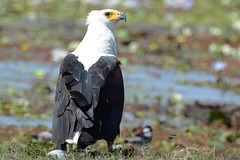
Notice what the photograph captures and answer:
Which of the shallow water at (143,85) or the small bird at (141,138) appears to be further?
the shallow water at (143,85)

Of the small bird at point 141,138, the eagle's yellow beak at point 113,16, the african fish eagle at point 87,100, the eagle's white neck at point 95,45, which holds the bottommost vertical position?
the small bird at point 141,138

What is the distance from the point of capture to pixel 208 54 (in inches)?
512

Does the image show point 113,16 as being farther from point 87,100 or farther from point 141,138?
point 87,100

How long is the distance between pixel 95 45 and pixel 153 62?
663 centimetres

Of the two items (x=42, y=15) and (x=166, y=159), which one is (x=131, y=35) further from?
(x=166, y=159)

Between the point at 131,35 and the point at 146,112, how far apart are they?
6243 mm

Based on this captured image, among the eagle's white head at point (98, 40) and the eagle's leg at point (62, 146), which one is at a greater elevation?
the eagle's white head at point (98, 40)

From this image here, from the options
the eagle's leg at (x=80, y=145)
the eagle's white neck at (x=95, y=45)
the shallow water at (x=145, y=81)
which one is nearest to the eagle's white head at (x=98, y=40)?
the eagle's white neck at (x=95, y=45)

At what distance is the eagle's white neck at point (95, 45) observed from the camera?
4912 millimetres

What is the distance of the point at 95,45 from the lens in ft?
17.3

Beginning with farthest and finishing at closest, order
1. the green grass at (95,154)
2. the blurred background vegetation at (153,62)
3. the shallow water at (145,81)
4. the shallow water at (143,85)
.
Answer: the shallow water at (145,81) < the shallow water at (143,85) < the blurred background vegetation at (153,62) < the green grass at (95,154)

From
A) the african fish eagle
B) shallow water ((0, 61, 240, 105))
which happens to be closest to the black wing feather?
the african fish eagle

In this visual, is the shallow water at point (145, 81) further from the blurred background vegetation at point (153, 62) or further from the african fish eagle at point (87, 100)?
the african fish eagle at point (87, 100)

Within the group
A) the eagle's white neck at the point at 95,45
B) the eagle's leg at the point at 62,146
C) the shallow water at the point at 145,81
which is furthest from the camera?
the shallow water at the point at 145,81
